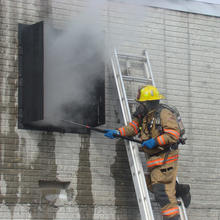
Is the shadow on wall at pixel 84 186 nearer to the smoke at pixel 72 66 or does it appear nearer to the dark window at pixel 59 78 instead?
the dark window at pixel 59 78

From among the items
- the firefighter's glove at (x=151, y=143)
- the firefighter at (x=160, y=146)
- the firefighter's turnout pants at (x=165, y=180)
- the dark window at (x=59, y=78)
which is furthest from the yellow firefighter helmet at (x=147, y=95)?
the dark window at (x=59, y=78)

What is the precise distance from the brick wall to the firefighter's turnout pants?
105cm

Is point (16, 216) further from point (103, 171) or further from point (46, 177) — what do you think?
point (103, 171)

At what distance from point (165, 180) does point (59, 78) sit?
7.24 ft

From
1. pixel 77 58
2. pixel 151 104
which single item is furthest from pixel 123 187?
pixel 77 58

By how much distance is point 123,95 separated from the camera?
8.36m

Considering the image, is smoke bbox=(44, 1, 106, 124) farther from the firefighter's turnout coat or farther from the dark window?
the firefighter's turnout coat

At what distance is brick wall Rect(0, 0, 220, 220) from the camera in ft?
26.5

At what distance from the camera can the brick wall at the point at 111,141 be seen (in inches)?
318

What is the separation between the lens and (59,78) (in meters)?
8.39

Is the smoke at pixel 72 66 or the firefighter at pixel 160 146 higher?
the smoke at pixel 72 66

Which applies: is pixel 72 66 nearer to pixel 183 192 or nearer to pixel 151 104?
pixel 151 104

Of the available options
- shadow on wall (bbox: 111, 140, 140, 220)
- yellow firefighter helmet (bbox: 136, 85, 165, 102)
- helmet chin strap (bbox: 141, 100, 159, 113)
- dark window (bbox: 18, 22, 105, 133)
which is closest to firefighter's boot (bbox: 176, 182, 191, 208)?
shadow on wall (bbox: 111, 140, 140, 220)

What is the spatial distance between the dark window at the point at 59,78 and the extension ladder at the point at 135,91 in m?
0.38
